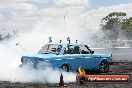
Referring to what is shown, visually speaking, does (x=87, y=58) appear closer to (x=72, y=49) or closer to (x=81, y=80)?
(x=72, y=49)

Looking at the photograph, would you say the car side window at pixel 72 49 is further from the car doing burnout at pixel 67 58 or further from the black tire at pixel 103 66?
the black tire at pixel 103 66

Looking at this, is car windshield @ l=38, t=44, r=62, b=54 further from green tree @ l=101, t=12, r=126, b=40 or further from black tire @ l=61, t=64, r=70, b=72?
green tree @ l=101, t=12, r=126, b=40

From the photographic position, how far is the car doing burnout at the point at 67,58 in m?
14.3

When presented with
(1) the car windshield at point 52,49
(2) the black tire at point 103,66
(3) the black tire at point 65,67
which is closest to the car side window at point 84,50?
(2) the black tire at point 103,66

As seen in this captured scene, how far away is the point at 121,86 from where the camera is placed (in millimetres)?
12711

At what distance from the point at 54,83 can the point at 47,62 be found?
1.03 m

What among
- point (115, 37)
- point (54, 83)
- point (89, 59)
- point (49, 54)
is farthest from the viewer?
point (115, 37)

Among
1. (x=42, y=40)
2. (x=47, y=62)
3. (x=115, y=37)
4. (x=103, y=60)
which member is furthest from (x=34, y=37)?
(x=115, y=37)

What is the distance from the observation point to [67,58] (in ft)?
49.9

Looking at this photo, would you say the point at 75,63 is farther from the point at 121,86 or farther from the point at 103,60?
the point at 121,86

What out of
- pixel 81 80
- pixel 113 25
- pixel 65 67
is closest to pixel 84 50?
pixel 65 67

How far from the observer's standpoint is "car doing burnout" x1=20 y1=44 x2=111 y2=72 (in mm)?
→ 14328

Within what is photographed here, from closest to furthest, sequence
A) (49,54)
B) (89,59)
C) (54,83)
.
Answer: (54,83), (49,54), (89,59)

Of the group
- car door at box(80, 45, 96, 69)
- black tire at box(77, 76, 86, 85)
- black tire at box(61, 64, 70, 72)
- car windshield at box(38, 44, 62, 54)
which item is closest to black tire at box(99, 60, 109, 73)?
car door at box(80, 45, 96, 69)
